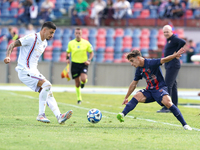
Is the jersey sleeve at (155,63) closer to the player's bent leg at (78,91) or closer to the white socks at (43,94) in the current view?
the white socks at (43,94)

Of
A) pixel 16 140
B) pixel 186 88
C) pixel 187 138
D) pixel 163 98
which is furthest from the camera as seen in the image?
pixel 186 88

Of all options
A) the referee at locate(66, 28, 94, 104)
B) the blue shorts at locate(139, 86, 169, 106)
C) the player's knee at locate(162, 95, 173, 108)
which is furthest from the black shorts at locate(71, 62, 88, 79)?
the player's knee at locate(162, 95, 173, 108)

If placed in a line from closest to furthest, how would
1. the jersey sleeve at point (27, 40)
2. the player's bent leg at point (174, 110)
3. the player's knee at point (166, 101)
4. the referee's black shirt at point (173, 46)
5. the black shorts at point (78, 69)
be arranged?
1. the player's bent leg at point (174, 110)
2. the player's knee at point (166, 101)
3. the jersey sleeve at point (27, 40)
4. the referee's black shirt at point (173, 46)
5. the black shorts at point (78, 69)

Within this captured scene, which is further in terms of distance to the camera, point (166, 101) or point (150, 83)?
point (150, 83)

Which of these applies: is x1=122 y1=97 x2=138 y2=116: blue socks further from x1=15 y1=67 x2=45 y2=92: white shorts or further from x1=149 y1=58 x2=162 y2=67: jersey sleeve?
x1=15 y1=67 x2=45 y2=92: white shorts

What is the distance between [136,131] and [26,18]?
20972 millimetres

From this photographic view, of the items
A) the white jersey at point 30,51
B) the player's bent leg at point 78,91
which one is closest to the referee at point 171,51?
the player's bent leg at point 78,91

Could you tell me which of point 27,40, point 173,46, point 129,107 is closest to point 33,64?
point 27,40

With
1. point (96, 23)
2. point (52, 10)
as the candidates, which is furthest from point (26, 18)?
point (96, 23)

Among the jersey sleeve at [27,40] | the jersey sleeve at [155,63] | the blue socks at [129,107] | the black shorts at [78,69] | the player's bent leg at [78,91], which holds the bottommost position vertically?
the player's bent leg at [78,91]

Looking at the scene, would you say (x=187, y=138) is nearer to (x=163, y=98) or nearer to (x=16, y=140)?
(x=163, y=98)

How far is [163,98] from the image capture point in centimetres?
764

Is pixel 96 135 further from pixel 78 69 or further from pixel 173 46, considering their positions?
pixel 78 69

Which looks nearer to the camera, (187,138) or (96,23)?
(187,138)
